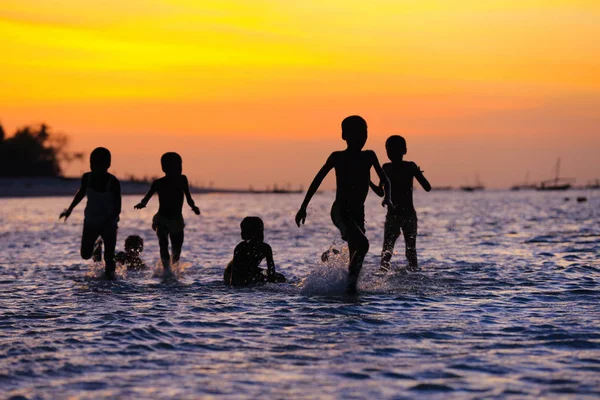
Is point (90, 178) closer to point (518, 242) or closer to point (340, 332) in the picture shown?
Answer: point (340, 332)

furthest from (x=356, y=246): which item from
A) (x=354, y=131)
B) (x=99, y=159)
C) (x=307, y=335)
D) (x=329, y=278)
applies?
(x=99, y=159)

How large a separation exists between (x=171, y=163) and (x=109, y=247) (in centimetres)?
149

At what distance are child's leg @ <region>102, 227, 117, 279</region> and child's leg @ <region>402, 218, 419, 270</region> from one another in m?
4.36

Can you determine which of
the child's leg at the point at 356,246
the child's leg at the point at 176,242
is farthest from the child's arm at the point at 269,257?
the child's leg at the point at 176,242

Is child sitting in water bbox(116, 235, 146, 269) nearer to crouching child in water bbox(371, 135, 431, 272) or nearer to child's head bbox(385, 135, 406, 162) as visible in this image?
crouching child in water bbox(371, 135, 431, 272)

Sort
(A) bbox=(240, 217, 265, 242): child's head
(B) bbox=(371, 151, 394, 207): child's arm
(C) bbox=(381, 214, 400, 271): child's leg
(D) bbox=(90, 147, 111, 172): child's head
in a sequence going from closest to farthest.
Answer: (B) bbox=(371, 151, 394, 207): child's arm, (A) bbox=(240, 217, 265, 242): child's head, (D) bbox=(90, 147, 111, 172): child's head, (C) bbox=(381, 214, 400, 271): child's leg

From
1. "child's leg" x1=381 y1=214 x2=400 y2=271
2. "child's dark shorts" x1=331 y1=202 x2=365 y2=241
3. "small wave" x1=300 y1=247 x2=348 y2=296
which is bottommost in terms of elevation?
"small wave" x1=300 y1=247 x2=348 y2=296

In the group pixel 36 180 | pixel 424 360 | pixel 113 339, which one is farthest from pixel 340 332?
pixel 36 180

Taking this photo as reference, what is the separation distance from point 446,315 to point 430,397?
10.5 ft

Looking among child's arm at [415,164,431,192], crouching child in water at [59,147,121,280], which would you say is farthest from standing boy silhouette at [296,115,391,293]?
crouching child in water at [59,147,121,280]

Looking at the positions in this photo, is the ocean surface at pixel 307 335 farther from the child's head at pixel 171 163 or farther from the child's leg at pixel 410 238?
the child's head at pixel 171 163

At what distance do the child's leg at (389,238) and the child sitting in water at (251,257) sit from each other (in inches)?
88.3

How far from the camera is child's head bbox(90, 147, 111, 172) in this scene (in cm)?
1193

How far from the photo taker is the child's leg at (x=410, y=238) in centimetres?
1327
